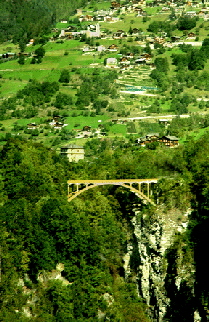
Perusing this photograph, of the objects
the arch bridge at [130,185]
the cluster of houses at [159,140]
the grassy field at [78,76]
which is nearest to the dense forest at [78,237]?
the arch bridge at [130,185]

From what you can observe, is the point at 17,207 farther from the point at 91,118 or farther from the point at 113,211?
the point at 91,118

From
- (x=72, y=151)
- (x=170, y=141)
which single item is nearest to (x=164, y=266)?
(x=170, y=141)

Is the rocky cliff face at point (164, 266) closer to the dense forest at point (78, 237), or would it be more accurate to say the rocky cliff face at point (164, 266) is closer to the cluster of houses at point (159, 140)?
the dense forest at point (78, 237)

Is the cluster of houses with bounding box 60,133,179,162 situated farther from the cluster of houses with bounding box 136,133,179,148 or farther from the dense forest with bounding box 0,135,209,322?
the dense forest with bounding box 0,135,209,322

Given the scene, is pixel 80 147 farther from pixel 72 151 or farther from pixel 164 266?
pixel 164 266

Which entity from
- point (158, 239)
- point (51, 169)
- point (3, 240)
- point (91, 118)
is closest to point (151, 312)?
point (158, 239)

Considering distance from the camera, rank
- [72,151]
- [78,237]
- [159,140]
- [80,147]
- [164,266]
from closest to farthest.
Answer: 1. [164,266]
2. [78,237]
3. [72,151]
4. [80,147]
5. [159,140]

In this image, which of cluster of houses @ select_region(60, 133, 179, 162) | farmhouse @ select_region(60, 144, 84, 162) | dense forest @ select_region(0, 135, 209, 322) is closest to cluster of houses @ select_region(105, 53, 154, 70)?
cluster of houses @ select_region(60, 133, 179, 162)
